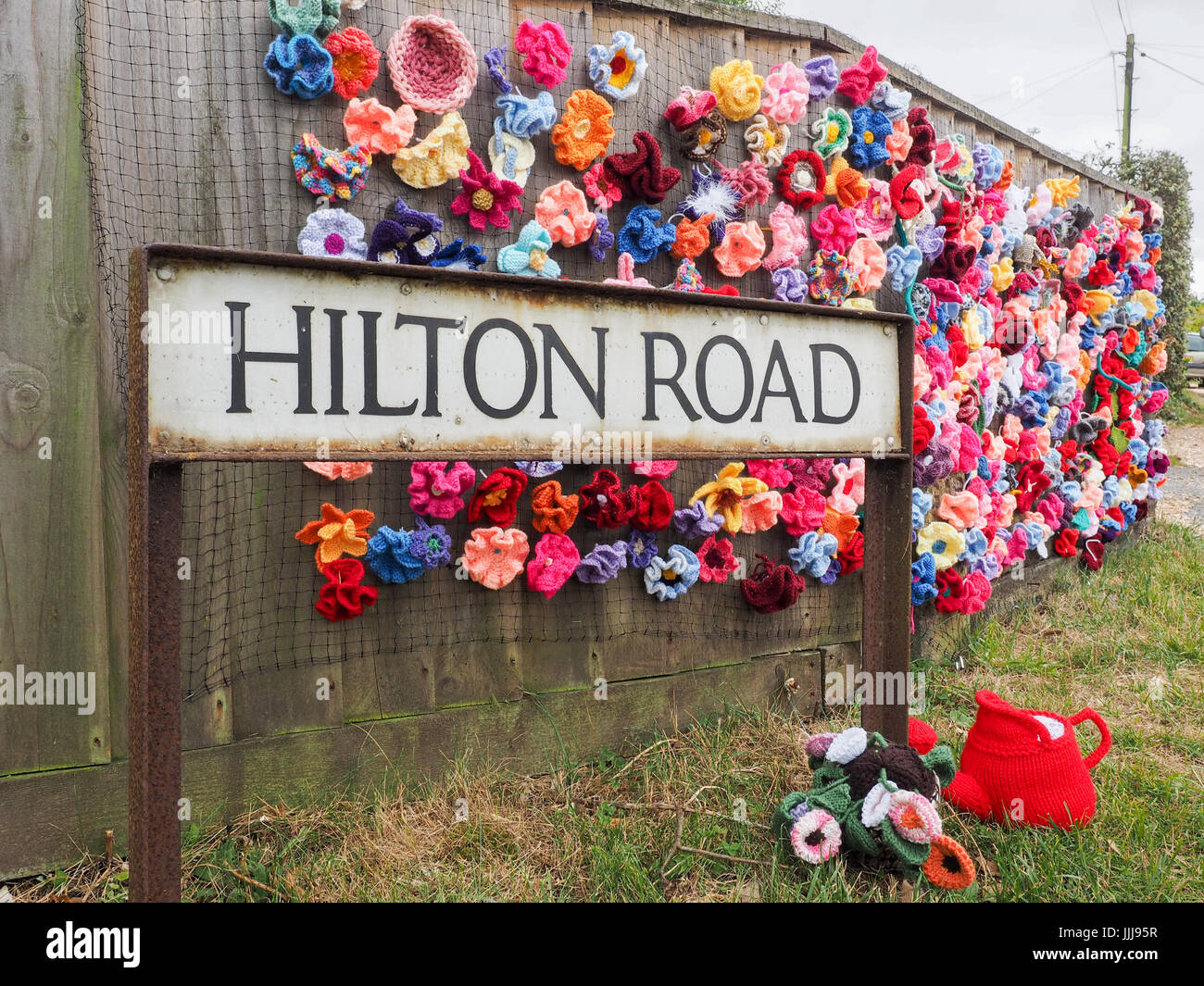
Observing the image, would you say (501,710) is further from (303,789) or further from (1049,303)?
(1049,303)

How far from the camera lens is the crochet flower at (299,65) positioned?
6.29 ft

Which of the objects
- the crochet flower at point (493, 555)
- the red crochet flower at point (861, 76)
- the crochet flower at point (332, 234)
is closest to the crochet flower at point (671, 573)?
the crochet flower at point (493, 555)

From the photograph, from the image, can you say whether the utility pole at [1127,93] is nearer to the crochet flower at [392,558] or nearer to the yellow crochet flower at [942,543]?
the yellow crochet flower at [942,543]

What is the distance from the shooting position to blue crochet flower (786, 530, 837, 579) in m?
2.80

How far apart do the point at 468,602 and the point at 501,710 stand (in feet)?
1.02

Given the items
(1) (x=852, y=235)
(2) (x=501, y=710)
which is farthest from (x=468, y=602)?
(1) (x=852, y=235)

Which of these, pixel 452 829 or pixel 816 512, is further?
pixel 816 512

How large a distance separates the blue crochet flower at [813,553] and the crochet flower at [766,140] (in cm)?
119

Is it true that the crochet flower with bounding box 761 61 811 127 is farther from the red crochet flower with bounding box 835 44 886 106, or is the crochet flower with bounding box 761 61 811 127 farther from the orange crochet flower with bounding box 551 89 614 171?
the orange crochet flower with bounding box 551 89 614 171

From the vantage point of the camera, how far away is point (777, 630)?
2828mm

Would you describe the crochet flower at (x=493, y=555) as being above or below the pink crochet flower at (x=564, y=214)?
below

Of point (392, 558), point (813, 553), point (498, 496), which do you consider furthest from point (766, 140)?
point (392, 558)

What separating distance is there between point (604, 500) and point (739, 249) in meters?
0.89

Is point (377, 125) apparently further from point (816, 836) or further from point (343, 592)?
point (816, 836)
